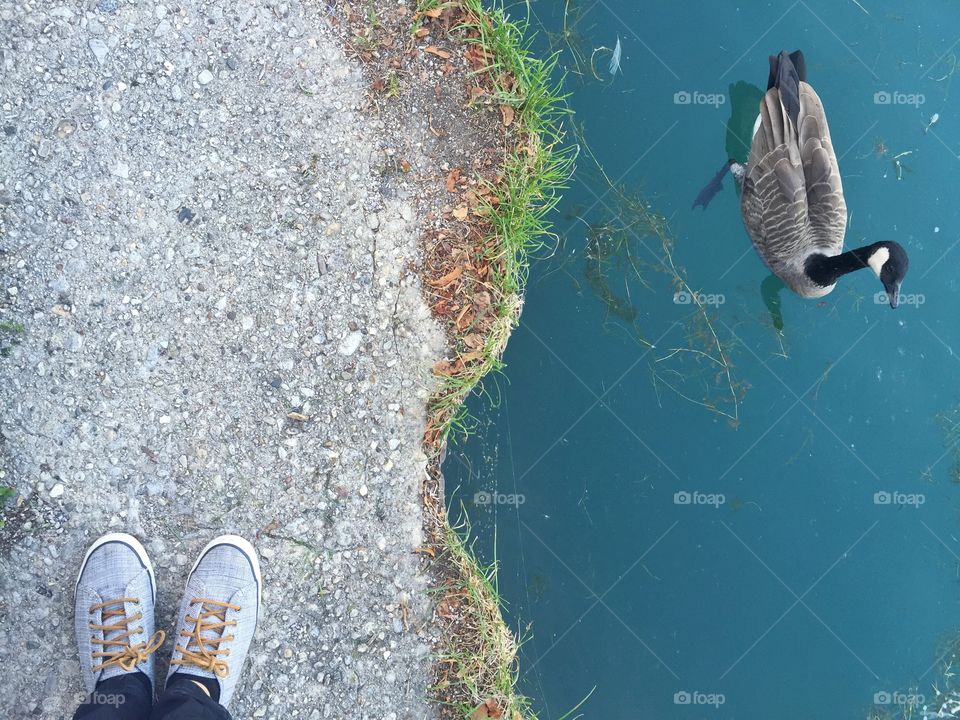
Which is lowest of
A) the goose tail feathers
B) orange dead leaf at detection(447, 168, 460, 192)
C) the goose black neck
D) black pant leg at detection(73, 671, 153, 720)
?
black pant leg at detection(73, 671, 153, 720)

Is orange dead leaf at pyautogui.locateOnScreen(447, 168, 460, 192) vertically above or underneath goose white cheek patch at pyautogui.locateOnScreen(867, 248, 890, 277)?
underneath

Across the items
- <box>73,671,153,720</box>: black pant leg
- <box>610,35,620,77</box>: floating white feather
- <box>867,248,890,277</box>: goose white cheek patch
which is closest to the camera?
<box>73,671,153,720</box>: black pant leg

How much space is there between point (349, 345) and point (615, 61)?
206 cm

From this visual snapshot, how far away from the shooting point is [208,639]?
2605 mm

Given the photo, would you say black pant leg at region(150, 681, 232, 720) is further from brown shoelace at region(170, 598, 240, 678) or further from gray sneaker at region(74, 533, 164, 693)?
gray sneaker at region(74, 533, 164, 693)

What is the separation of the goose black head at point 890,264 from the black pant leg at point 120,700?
150 inches

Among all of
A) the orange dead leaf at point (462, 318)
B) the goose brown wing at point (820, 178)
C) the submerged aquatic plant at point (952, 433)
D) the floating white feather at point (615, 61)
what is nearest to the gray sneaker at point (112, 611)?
the orange dead leaf at point (462, 318)

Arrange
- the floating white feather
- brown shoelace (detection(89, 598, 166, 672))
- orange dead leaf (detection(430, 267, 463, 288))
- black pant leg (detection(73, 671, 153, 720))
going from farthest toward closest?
the floating white feather < orange dead leaf (detection(430, 267, 463, 288)) < brown shoelace (detection(89, 598, 166, 672)) < black pant leg (detection(73, 671, 153, 720))

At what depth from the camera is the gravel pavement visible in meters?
2.64

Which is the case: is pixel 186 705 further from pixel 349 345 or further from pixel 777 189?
pixel 777 189

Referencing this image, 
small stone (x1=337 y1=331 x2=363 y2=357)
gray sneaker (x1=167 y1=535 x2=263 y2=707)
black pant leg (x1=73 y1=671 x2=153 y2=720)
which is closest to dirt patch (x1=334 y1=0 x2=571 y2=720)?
small stone (x1=337 y1=331 x2=363 y2=357)

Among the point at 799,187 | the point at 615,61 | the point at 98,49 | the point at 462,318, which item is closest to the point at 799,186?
the point at 799,187

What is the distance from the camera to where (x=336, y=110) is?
282 cm

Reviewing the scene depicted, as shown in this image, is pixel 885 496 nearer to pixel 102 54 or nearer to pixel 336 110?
pixel 336 110
